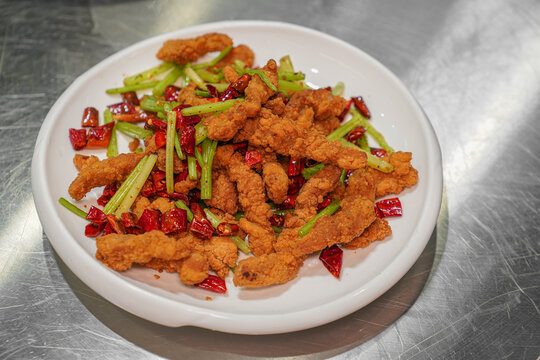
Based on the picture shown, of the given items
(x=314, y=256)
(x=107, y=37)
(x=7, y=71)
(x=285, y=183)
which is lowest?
(x=7, y=71)

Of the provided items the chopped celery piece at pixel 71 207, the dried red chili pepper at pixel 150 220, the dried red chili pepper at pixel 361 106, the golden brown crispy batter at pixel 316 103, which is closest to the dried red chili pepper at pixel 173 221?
the dried red chili pepper at pixel 150 220

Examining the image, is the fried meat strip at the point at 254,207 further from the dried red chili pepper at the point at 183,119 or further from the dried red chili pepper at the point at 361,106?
the dried red chili pepper at the point at 361,106

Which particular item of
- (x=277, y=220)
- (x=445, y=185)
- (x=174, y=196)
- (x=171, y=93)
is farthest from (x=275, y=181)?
(x=445, y=185)

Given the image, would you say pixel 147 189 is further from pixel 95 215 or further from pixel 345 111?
pixel 345 111

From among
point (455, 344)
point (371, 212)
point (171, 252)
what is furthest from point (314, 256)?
point (455, 344)

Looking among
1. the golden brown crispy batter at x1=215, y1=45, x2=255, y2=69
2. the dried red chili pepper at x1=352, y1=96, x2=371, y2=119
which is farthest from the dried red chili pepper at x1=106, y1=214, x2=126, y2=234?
the dried red chili pepper at x1=352, y1=96, x2=371, y2=119

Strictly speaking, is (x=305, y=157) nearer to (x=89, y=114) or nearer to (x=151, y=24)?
(x=89, y=114)
